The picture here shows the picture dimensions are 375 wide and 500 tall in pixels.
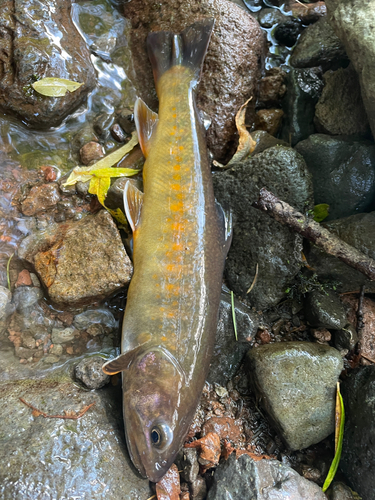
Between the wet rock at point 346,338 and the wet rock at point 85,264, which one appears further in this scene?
the wet rock at point 346,338

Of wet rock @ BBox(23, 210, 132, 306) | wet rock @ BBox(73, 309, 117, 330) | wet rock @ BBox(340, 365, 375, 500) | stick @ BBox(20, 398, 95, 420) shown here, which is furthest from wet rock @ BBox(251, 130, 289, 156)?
stick @ BBox(20, 398, 95, 420)

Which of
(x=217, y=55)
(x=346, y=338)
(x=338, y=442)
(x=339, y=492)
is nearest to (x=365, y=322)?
(x=346, y=338)

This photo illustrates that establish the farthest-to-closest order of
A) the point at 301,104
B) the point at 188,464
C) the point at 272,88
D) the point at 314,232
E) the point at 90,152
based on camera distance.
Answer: the point at 272,88
the point at 301,104
the point at 90,152
the point at 314,232
the point at 188,464

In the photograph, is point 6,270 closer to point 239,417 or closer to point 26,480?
point 26,480

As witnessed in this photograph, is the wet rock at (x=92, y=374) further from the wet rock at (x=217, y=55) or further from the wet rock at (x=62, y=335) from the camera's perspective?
the wet rock at (x=217, y=55)

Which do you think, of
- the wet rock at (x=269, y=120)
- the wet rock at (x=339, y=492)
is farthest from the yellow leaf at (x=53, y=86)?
the wet rock at (x=339, y=492)

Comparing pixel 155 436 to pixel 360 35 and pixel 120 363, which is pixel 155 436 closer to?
pixel 120 363

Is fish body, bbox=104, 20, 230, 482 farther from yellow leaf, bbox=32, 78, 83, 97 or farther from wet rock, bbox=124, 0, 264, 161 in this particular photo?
yellow leaf, bbox=32, 78, 83, 97
